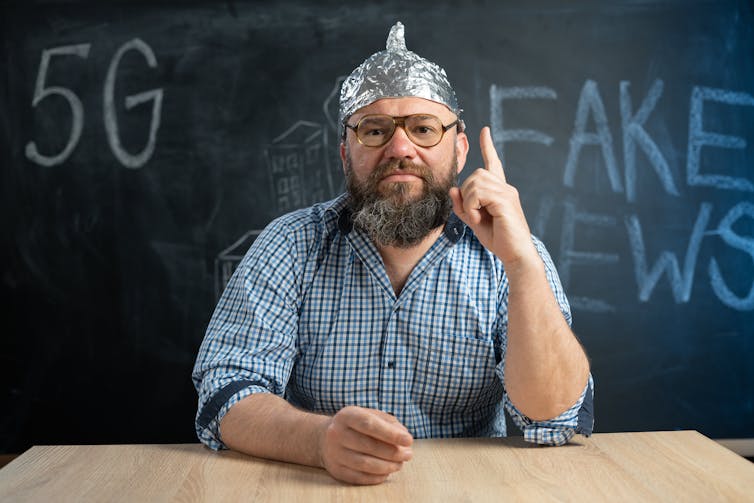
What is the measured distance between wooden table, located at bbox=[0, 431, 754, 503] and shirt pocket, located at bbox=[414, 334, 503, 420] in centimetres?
29

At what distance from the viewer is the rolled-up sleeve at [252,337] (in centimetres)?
147

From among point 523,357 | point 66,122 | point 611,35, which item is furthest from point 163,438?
point 611,35

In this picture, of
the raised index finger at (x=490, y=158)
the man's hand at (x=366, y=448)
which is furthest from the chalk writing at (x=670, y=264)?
the man's hand at (x=366, y=448)

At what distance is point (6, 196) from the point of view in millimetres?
2943

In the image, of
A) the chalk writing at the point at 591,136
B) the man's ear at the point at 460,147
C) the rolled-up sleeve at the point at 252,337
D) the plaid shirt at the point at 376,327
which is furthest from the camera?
the chalk writing at the point at 591,136

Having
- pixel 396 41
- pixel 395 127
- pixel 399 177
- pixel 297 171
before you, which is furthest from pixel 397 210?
pixel 297 171

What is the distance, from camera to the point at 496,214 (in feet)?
4.65

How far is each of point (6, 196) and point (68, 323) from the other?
55 centimetres

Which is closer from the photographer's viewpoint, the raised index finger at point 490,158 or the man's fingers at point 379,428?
the man's fingers at point 379,428

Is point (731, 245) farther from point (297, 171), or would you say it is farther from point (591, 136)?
point (297, 171)

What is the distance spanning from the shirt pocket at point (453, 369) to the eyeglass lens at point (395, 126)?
0.46 metres

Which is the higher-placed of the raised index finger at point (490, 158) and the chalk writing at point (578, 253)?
the raised index finger at point (490, 158)

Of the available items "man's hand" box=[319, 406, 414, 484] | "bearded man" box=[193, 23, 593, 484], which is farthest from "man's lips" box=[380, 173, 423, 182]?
"man's hand" box=[319, 406, 414, 484]

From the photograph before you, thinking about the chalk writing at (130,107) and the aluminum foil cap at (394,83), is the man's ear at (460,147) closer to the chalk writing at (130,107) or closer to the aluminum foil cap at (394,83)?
the aluminum foil cap at (394,83)
